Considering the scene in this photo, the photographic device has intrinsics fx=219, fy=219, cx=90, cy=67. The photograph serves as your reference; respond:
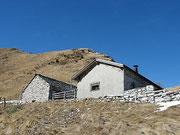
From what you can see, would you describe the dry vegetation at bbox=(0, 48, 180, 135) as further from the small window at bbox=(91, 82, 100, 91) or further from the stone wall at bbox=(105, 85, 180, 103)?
the small window at bbox=(91, 82, 100, 91)

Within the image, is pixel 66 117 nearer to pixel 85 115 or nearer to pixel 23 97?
pixel 85 115

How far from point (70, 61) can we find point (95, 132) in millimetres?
67651

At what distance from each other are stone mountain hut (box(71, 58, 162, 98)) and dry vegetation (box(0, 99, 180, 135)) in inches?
120

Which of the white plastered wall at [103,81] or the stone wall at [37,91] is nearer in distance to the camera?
the white plastered wall at [103,81]

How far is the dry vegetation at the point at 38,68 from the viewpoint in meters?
65.6

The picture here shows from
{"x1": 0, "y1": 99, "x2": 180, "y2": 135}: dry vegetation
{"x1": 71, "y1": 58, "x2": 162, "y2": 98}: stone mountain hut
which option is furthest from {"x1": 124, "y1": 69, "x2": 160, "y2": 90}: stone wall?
{"x1": 0, "y1": 99, "x2": 180, "y2": 135}: dry vegetation

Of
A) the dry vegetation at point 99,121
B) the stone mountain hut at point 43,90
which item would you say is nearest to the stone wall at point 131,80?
the dry vegetation at point 99,121

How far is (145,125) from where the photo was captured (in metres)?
12.7

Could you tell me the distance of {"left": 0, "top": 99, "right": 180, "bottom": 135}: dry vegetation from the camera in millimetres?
12453

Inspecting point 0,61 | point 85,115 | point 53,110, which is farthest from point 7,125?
point 0,61

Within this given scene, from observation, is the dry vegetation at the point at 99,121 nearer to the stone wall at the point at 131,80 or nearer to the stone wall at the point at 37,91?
the stone wall at the point at 131,80

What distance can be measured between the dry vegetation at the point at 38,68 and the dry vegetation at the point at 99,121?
36.0m

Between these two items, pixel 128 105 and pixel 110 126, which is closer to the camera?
pixel 110 126

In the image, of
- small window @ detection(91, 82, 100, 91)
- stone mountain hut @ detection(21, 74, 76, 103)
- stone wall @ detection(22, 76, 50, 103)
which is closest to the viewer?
small window @ detection(91, 82, 100, 91)
